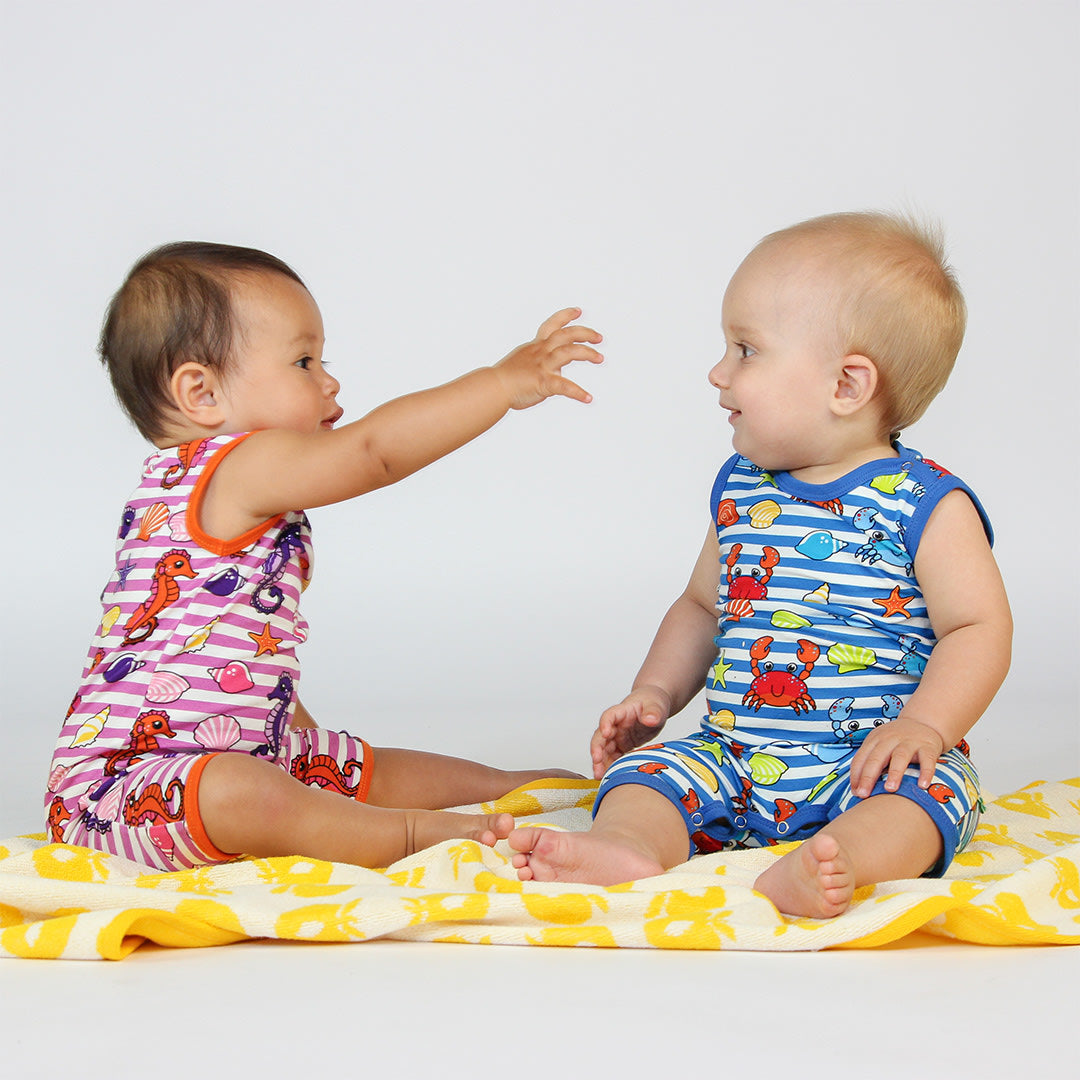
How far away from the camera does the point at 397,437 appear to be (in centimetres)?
201

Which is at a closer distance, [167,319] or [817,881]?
[817,881]

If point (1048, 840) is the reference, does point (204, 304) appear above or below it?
above

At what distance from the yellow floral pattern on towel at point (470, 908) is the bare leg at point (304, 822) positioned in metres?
0.07

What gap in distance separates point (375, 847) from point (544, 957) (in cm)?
49

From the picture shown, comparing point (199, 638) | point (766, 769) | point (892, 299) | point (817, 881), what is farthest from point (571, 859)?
point (892, 299)

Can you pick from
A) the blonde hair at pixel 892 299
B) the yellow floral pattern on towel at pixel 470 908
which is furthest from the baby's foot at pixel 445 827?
the blonde hair at pixel 892 299

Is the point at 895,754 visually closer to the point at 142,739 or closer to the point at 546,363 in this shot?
the point at 546,363

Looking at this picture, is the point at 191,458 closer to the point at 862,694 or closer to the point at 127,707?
the point at 127,707

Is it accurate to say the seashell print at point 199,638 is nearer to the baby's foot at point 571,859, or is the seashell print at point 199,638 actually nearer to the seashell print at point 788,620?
the baby's foot at point 571,859

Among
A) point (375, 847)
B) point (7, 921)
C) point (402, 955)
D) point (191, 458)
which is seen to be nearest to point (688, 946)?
point (402, 955)

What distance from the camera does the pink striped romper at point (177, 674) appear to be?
6.22 ft

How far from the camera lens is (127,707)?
2.00 m

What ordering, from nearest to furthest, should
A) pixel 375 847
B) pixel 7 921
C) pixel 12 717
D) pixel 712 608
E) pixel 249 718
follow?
pixel 7 921 < pixel 375 847 < pixel 249 718 < pixel 712 608 < pixel 12 717

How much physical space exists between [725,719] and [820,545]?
278 mm
